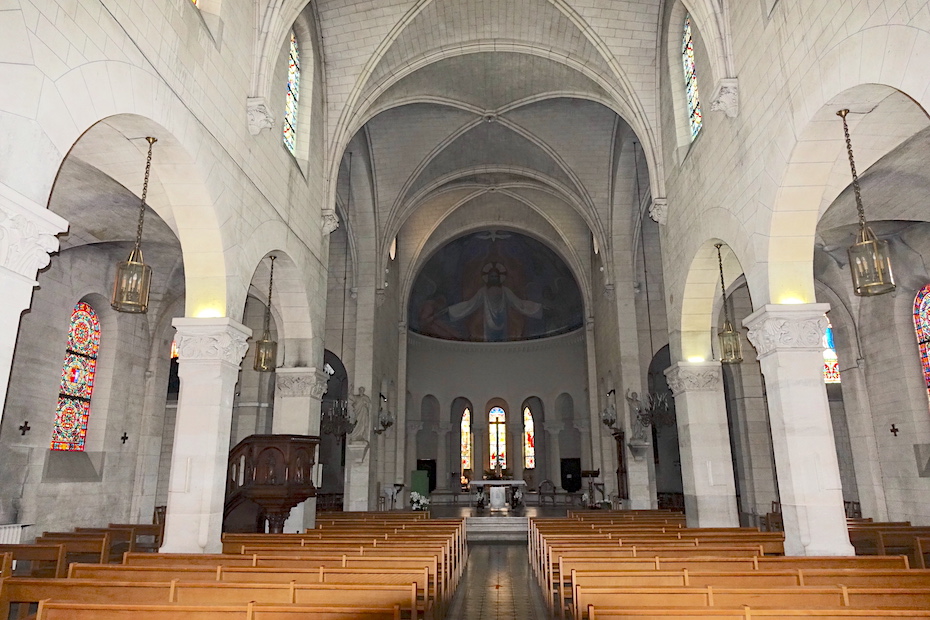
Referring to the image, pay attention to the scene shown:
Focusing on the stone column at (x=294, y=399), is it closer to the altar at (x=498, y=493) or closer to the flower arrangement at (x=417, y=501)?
the flower arrangement at (x=417, y=501)

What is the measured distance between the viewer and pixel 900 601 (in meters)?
5.19

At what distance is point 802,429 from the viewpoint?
8.35 metres

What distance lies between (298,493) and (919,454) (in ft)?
44.7

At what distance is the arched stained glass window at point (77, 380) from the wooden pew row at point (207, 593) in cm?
1036

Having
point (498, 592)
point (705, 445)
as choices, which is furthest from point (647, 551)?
point (705, 445)

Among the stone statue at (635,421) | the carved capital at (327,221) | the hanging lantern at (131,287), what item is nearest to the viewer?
the hanging lantern at (131,287)

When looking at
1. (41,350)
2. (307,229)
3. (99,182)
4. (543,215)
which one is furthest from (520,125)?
(41,350)

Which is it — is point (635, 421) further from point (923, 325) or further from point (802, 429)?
point (802, 429)

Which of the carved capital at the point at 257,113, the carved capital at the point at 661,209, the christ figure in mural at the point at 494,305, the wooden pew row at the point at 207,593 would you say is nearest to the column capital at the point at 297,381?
the carved capital at the point at 257,113

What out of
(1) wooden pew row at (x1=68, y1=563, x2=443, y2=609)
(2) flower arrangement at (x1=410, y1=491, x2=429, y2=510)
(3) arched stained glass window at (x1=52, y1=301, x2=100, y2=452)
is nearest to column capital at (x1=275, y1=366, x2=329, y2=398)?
(3) arched stained glass window at (x1=52, y1=301, x2=100, y2=452)

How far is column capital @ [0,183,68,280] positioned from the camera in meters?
4.86

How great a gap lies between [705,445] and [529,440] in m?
20.9

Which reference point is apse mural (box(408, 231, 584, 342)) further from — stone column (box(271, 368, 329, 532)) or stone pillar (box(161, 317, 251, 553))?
stone pillar (box(161, 317, 251, 553))

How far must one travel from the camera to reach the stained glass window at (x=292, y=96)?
43.0ft
